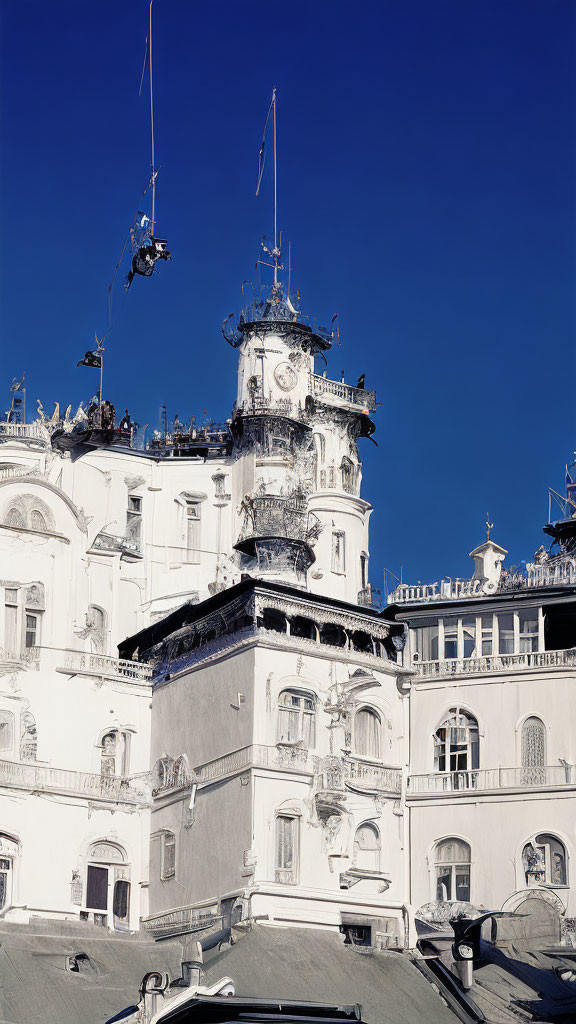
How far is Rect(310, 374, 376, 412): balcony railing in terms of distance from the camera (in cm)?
8300

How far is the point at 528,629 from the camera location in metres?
72.1

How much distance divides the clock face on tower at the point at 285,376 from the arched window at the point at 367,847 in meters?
21.8

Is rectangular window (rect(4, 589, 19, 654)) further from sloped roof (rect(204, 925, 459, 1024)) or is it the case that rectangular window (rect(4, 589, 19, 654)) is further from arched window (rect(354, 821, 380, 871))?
sloped roof (rect(204, 925, 459, 1024))

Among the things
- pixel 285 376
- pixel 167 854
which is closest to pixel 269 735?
pixel 167 854

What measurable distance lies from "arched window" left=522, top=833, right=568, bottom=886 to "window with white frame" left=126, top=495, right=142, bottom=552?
75.0 ft

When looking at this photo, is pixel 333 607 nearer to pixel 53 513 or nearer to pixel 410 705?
pixel 410 705

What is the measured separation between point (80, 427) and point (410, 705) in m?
19.6

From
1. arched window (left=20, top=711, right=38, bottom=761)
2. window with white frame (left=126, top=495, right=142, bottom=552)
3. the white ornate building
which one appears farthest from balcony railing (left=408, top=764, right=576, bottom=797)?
window with white frame (left=126, top=495, right=142, bottom=552)

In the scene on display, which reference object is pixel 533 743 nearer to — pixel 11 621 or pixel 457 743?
pixel 457 743

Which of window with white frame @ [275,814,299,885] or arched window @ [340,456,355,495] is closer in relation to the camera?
window with white frame @ [275,814,299,885]

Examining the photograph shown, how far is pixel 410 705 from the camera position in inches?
2847

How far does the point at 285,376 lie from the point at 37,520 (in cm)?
1507

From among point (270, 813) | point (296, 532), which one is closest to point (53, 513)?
point (296, 532)

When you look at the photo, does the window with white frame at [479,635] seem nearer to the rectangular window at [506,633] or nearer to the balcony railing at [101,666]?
the rectangular window at [506,633]
